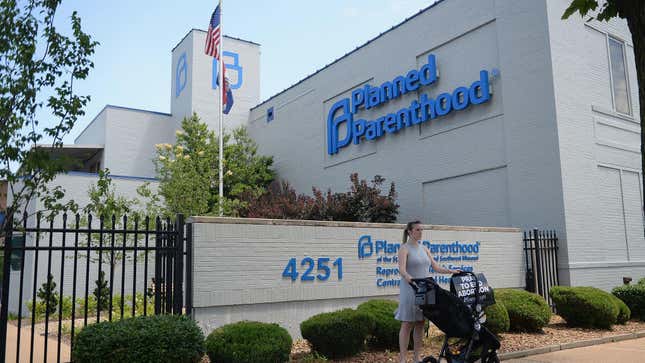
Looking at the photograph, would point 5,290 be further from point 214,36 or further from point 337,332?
point 214,36

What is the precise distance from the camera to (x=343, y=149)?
2169 centimetres

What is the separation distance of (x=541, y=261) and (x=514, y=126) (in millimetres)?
3763

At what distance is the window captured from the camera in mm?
16172

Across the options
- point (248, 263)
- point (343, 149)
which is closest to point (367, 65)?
point (343, 149)

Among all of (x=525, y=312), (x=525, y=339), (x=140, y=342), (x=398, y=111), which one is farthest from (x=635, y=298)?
(x=140, y=342)

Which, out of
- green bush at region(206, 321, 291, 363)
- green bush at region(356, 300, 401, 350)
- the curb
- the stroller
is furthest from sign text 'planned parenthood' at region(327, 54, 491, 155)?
green bush at region(206, 321, 291, 363)

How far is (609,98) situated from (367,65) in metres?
8.26

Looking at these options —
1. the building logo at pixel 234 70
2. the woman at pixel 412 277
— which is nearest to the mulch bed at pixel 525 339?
the woman at pixel 412 277

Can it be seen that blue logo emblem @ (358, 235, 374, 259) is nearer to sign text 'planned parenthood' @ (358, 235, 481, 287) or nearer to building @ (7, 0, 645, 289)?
sign text 'planned parenthood' @ (358, 235, 481, 287)

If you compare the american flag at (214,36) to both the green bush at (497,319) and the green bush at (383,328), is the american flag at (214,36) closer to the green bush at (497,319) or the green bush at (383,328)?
the green bush at (383,328)

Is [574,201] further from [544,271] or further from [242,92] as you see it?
[242,92]

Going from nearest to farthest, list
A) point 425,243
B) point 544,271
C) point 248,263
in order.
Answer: point 248,263 < point 425,243 < point 544,271

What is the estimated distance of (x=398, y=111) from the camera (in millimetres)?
19047

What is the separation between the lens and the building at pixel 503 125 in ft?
47.5
